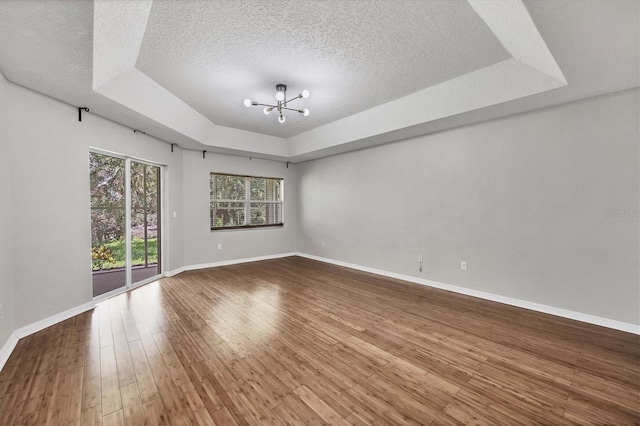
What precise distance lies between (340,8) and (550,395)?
3236 mm

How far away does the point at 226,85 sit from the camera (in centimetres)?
339

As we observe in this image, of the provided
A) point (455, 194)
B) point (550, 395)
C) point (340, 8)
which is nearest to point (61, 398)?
point (550, 395)

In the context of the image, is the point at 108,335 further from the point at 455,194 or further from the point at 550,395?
the point at 455,194

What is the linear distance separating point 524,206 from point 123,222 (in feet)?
19.1

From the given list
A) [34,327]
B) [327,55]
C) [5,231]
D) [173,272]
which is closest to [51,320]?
[34,327]

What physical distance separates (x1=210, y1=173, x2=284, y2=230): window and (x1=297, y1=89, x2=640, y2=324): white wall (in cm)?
266

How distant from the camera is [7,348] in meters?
2.33

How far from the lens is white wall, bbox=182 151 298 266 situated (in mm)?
5484

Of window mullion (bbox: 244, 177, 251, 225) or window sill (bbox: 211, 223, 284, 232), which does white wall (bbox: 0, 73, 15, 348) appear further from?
window mullion (bbox: 244, 177, 251, 225)

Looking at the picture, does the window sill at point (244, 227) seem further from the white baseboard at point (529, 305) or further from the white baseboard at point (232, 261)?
the white baseboard at point (529, 305)

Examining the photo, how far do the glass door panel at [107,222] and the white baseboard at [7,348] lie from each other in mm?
Result: 1136

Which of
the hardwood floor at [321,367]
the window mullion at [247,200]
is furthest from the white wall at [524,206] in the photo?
the window mullion at [247,200]

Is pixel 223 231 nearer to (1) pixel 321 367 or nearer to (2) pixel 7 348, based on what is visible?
(2) pixel 7 348

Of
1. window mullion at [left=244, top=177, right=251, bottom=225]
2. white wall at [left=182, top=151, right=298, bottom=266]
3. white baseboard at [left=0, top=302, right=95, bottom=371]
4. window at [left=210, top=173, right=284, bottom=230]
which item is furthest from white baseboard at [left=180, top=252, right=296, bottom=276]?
white baseboard at [left=0, top=302, right=95, bottom=371]
